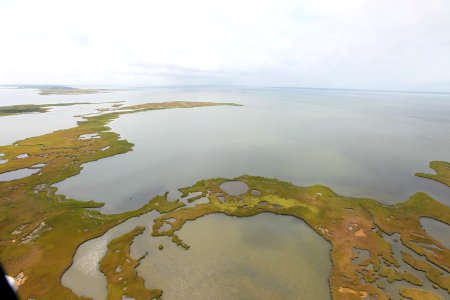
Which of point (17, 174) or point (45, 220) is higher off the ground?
point (17, 174)

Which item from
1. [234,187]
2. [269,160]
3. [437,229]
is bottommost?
[437,229]

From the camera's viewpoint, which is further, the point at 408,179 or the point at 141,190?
the point at 408,179

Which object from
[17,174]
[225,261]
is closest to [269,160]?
[225,261]

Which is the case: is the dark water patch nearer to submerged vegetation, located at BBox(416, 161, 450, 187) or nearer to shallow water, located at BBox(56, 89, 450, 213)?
shallow water, located at BBox(56, 89, 450, 213)

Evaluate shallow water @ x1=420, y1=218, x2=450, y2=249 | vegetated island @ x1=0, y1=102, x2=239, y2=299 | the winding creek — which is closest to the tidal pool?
the winding creek

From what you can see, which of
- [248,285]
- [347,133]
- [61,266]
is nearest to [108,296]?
[61,266]

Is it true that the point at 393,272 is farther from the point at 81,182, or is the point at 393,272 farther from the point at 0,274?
the point at 81,182

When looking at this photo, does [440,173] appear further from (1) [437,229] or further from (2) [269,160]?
(2) [269,160]
